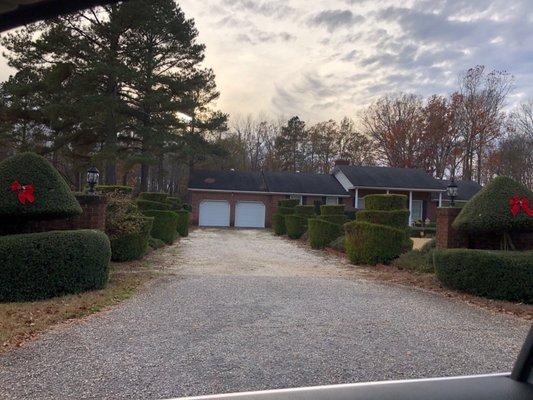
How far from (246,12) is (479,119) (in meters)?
39.9

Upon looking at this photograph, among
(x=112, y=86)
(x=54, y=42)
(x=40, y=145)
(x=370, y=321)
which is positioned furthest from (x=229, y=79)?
(x=40, y=145)

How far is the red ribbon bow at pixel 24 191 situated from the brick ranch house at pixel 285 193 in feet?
74.6

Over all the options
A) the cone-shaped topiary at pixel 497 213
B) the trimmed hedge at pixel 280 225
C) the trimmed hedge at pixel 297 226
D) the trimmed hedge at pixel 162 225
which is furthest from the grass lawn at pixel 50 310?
the trimmed hedge at pixel 280 225

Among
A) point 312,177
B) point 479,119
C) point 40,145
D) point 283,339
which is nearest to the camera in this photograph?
point 283,339

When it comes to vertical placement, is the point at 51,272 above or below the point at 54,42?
below

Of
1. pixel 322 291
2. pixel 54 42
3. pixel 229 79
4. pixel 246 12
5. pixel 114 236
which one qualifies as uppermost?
pixel 54 42

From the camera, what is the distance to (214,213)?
100ft

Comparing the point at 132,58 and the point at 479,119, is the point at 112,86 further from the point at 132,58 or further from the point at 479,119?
the point at 479,119

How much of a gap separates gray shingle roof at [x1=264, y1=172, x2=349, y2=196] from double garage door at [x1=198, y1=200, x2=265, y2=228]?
1878 millimetres

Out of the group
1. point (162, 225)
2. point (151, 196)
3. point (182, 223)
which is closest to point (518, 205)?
point (162, 225)

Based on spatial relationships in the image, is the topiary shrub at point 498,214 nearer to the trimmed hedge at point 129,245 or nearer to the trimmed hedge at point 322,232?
the trimmed hedge at point 129,245

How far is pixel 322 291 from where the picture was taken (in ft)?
26.1

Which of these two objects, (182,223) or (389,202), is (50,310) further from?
(182,223)

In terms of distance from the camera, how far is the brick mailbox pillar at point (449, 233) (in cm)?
947
